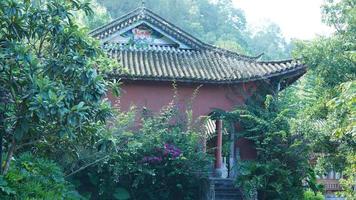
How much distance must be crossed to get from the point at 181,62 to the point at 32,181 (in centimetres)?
764

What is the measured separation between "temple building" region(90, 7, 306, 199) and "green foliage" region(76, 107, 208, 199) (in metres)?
1.67

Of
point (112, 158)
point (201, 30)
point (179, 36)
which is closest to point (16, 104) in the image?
point (112, 158)

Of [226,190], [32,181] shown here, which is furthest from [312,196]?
[32,181]

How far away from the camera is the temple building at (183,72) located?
41.1 feet

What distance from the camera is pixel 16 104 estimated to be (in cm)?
568

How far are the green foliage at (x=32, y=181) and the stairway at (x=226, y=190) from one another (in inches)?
188

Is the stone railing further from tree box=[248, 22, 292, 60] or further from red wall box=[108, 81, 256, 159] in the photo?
tree box=[248, 22, 292, 60]

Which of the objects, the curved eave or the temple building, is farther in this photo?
the temple building

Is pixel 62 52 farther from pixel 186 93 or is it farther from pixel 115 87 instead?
pixel 186 93

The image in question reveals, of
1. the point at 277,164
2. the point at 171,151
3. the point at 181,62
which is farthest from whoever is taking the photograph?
the point at 181,62

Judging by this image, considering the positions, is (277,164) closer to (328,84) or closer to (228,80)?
(328,84)

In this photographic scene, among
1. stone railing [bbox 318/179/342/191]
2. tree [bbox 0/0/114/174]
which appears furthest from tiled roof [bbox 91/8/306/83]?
tree [bbox 0/0/114/174]

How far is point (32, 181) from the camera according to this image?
6.45 m

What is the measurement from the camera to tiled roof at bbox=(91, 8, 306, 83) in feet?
40.8
